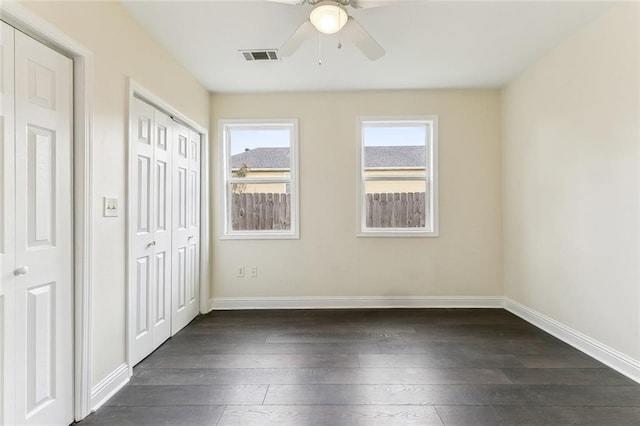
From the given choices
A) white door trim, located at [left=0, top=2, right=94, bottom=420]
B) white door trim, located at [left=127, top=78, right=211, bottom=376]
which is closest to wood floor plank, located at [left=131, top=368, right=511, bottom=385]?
white door trim, located at [left=127, top=78, right=211, bottom=376]

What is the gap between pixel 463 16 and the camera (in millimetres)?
2430

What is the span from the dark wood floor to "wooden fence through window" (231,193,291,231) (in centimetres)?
120

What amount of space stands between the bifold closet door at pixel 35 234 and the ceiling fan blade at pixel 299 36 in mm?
1279

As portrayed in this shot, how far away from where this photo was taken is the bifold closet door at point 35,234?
1498mm

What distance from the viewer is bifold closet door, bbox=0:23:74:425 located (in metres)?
1.50

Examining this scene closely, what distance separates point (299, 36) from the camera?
222cm

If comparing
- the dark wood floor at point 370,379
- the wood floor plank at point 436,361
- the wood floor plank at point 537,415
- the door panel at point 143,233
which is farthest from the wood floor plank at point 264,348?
the wood floor plank at point 537,415

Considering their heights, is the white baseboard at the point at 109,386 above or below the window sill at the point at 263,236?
below

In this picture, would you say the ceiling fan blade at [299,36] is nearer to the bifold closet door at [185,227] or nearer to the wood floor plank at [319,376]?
the bifold closet door at [185,227]

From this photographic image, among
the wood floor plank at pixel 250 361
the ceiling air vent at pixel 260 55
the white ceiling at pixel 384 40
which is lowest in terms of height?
the wood floor plank at pixel 250 361

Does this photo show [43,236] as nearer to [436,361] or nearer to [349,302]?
[436,361]

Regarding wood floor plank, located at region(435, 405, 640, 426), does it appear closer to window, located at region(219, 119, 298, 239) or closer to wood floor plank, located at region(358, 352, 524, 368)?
wood floor plank, located at region(358, 352, 524, 368)

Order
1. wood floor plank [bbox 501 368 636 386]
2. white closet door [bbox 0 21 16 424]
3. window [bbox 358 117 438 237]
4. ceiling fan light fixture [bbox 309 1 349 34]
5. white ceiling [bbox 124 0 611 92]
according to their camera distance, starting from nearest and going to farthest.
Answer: white closet door [bbox 0 21 16 424] < ceiling fan light fixture [bbox 309 1 349 34] < wood floor plank [bbox 501 368 636 386] < white ceiling [bbox 124 0 611 92] < window [bbox 358 117 438 237]

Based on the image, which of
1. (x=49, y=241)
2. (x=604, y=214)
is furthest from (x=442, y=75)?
(x=49, y=241)
